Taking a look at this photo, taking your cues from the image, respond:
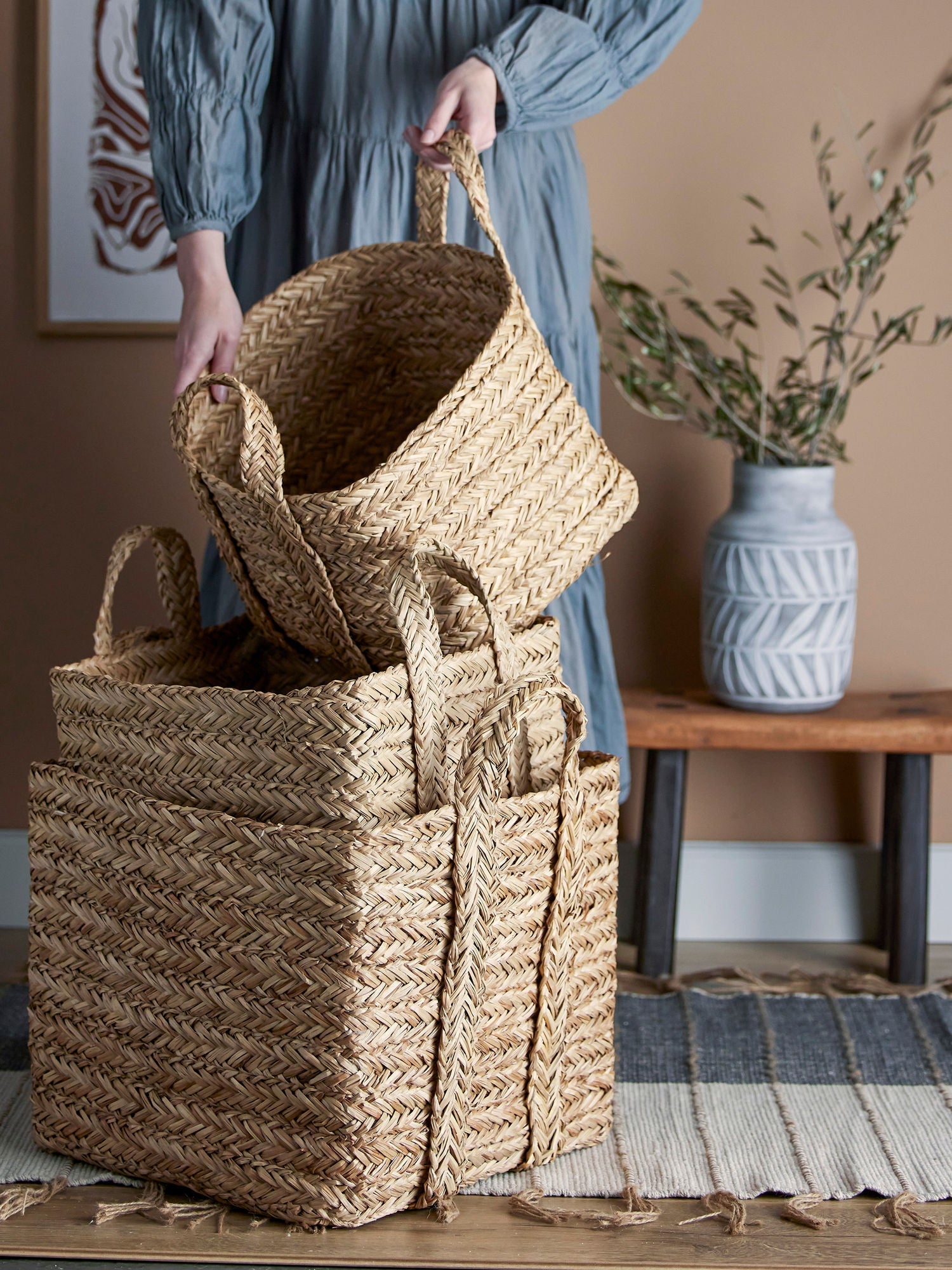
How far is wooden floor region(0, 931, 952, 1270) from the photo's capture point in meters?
0.96

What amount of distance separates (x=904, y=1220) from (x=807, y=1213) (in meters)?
0.08

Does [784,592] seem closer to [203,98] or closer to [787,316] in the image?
[787,316]

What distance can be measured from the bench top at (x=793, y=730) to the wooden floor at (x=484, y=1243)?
587 mm

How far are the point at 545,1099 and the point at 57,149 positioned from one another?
132 cm

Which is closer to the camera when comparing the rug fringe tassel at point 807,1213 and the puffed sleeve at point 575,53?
the rug fringe tassel at point 807,1213

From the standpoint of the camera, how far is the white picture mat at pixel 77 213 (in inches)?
63.9

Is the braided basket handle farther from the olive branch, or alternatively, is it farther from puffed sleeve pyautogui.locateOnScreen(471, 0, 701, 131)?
the olive branch

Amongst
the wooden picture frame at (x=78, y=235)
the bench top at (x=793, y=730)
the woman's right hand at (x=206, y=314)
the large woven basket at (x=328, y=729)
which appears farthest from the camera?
the wooden picture frame at (x=78, y=235)

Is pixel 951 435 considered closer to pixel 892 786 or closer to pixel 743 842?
pixel 892 786

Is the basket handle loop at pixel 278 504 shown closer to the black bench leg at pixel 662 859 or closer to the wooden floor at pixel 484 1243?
the wooden floor at pixel 484 1243

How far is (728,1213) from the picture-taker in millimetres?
1033

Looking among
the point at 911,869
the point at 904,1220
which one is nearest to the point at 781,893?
the point at 911,869

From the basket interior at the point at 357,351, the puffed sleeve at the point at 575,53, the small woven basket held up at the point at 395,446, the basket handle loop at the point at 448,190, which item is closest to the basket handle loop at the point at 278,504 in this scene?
the small woven basket held up at the point at 395,446

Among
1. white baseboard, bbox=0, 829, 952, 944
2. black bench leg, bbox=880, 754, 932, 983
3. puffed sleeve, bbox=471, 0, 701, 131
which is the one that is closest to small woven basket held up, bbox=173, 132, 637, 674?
puffed sleeve, bbox=471, 0, 701, 131
